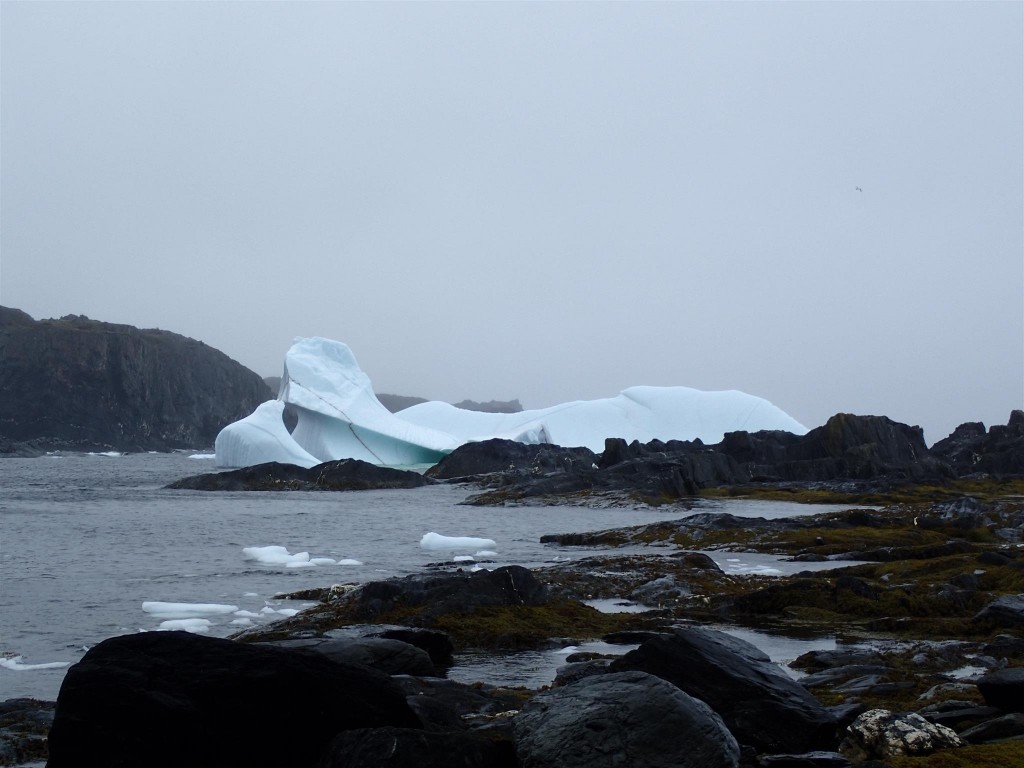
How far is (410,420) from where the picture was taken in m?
56.1

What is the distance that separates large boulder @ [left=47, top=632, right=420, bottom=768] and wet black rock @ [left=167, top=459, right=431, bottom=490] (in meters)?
30.2

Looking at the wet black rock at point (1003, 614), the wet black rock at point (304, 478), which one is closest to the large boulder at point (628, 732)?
the wet black rock at point (1003, 614)

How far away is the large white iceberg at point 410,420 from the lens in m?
43.4

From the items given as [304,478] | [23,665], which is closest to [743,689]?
[23,665]

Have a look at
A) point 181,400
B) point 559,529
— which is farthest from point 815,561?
point 181,400

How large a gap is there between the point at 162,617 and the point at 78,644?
1.22 m

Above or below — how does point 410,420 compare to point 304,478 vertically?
above

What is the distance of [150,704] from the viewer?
4270mm

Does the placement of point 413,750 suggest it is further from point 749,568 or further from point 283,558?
point 283,558

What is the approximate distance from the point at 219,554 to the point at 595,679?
11.4m

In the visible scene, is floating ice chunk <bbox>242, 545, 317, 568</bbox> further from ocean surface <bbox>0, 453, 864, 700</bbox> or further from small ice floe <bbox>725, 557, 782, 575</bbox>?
small ice floe <bbox>725, 557, 782, 575</bbox>

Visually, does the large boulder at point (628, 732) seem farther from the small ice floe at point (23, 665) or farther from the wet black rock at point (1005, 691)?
the small ice floe at point (23, 665)

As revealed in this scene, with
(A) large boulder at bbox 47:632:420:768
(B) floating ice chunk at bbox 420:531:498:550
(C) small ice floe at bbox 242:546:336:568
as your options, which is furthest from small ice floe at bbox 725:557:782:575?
(A) large boulder at bbox 47:632:420:768

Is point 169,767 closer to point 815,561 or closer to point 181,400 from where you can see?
point 815,561
